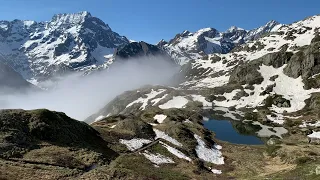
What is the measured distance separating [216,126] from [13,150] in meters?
105

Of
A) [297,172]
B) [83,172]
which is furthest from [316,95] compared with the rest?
[83,172]

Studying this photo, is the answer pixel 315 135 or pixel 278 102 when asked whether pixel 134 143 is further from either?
pixel 278 102

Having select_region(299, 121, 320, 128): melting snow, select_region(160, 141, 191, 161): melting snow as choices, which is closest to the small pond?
select_region(299, 121, 320, 128): melting snow

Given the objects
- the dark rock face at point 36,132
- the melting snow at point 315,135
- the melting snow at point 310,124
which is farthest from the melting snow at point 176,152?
the melting snow at point 310,124

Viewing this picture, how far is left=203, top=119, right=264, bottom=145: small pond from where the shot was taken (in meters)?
115

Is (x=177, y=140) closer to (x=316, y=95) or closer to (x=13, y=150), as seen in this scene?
(x=13, y=150)

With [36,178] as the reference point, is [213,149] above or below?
below

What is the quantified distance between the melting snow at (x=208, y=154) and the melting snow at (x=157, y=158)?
1096cm

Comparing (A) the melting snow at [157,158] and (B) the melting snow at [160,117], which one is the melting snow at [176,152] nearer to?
(A) the melting snow at [157,158]

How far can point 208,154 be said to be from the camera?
75.8m

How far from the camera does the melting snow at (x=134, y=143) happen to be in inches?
2686

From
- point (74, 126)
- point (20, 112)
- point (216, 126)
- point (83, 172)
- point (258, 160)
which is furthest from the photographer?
point (216, 126)

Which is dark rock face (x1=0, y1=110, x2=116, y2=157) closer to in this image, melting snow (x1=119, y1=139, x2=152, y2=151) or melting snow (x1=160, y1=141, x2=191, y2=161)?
melting snow (x1=119, y1=139, x2=152, y2=151)

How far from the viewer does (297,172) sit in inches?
1730
